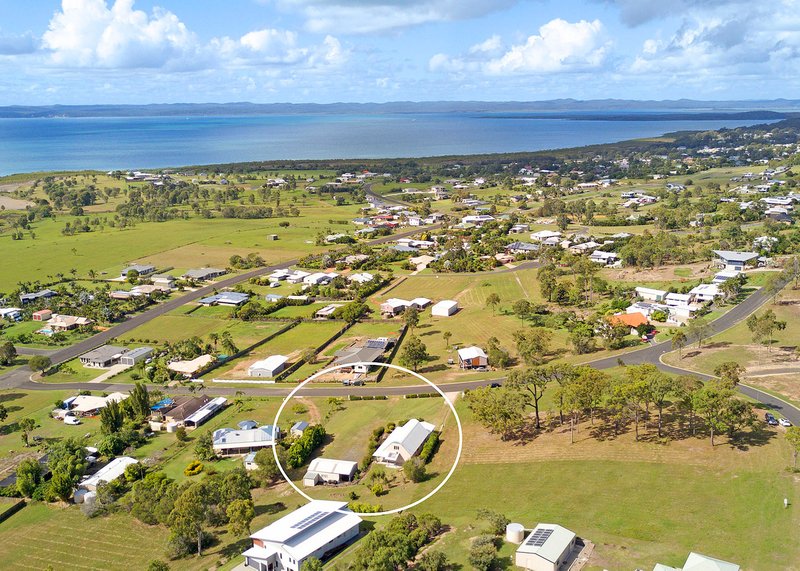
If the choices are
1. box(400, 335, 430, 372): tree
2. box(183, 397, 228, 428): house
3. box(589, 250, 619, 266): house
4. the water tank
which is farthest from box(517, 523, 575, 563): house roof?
box(589, 250, 619, 266): house

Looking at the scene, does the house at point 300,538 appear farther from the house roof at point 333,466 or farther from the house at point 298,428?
the house at point 298,428

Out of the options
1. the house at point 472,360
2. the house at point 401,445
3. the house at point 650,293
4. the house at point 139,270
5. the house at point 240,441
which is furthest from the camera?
the house at point 139,270

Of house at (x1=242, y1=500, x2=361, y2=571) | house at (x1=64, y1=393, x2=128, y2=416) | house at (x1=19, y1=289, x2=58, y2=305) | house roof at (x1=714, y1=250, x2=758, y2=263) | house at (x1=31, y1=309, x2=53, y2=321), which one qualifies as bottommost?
house at (x1=64, y1=393, x2=128, y2=416)

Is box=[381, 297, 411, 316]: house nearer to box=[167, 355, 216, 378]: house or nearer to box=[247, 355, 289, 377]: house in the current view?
box=[247, 355, 289, 377]: house

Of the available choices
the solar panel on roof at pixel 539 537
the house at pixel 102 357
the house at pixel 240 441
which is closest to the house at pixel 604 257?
the house at pixel 240 441

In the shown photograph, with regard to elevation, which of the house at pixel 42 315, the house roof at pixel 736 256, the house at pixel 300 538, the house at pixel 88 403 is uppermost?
the house roof at pixel 736 256

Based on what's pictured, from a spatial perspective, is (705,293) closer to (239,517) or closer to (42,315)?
(239,517)
